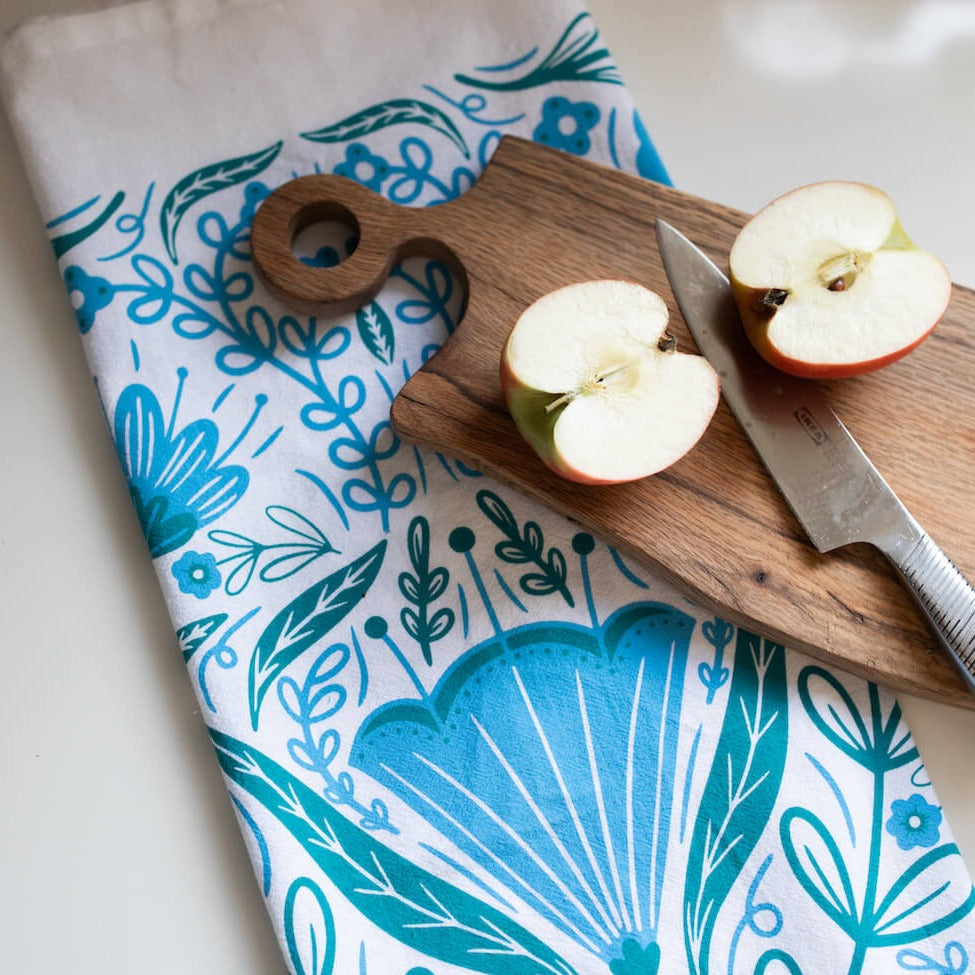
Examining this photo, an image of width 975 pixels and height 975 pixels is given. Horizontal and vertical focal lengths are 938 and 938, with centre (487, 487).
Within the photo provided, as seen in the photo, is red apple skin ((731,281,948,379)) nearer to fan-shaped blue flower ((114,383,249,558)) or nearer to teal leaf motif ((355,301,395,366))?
teal leaf motif ((355,301,395,366))

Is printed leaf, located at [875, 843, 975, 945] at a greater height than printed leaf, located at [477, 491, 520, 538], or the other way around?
printed leaf, located at [477, 491, 520, 538]

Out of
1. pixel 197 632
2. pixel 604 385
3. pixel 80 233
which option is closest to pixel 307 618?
pixel 197 632

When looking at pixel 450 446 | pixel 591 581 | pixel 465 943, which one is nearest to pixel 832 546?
pixel 591 581

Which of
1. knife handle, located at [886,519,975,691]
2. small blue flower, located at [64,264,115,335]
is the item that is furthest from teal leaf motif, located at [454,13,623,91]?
knife handle, located at [886,519,975,691]

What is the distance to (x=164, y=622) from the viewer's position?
85 centimetres

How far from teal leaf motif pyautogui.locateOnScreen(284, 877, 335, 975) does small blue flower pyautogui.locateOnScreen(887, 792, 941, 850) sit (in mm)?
461

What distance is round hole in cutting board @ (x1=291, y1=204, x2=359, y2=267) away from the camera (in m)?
0.92

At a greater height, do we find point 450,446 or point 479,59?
point 479,59

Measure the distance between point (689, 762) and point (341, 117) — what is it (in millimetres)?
706

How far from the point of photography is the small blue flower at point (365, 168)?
37.1 inches

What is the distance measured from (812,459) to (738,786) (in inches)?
11.0

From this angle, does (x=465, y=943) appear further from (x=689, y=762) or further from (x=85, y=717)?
(x=85, y=717)

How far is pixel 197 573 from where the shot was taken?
825 millimetres

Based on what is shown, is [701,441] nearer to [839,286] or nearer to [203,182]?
[839,286]
